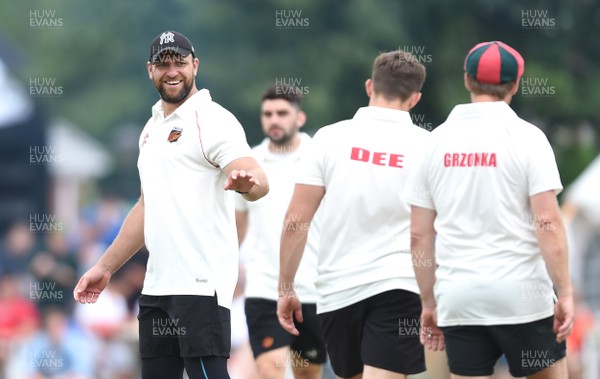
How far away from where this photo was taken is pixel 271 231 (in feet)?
35.4

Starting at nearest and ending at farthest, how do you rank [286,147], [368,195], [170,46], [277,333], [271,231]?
[170,46] → [368,195] → [271,231] → [277,333] → [286,147]

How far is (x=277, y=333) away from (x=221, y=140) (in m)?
3.27

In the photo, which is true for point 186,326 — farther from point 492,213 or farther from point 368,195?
point 492,213

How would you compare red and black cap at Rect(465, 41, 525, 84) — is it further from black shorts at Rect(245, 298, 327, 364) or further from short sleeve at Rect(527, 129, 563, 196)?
black shorts at Rect(245, 298, 327, 364)

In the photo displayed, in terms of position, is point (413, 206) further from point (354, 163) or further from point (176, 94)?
point (176, 94)

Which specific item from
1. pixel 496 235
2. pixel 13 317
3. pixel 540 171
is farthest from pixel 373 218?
pixel 13 317

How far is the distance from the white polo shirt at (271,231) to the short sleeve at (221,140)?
2685 millimetres

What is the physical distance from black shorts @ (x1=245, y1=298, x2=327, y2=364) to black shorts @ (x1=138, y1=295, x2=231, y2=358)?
106 inches

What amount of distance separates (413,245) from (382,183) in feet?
2.15

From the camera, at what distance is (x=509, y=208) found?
7.85m

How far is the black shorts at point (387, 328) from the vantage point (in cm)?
878

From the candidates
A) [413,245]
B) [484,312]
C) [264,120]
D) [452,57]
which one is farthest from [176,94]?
[452,57]

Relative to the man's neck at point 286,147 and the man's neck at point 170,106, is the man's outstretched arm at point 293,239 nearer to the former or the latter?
the man's neck at point 170,106

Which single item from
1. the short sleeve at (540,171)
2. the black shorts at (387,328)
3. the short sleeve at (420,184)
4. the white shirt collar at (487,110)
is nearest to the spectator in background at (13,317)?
the black shorts at (387,328)
